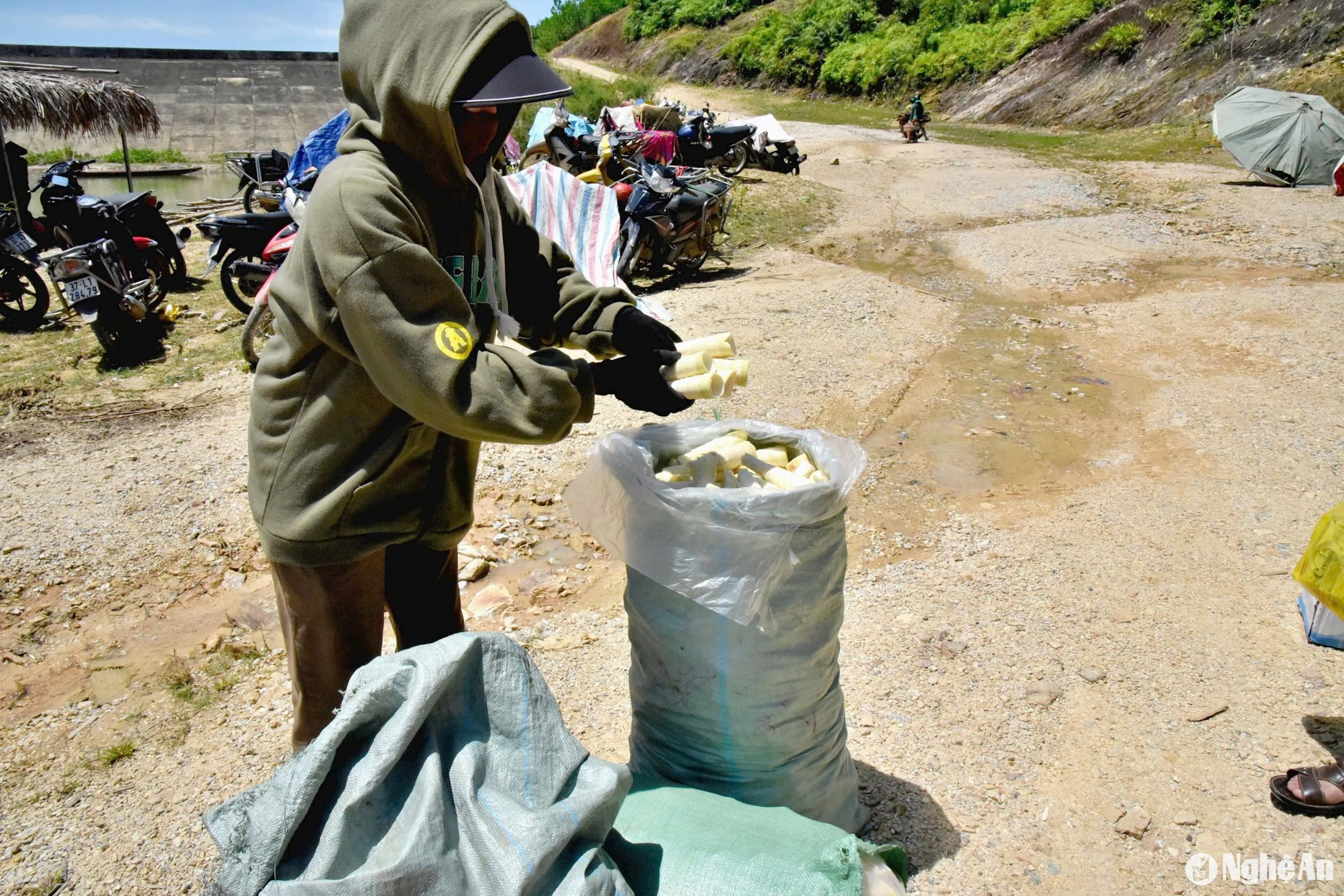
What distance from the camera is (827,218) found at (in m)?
11.0

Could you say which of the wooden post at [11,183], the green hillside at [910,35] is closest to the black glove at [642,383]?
the wooden post at [11,183]

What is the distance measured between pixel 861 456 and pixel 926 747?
1119mm

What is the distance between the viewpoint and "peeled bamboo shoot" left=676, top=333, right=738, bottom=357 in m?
1.76

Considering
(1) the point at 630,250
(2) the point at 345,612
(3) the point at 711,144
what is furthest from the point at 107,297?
(3) the point at 711,144

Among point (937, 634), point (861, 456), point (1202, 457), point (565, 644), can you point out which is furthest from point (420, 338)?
point (1202, 457)

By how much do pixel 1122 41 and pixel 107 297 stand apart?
20.9m

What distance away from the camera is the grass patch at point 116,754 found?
2566 millimetres

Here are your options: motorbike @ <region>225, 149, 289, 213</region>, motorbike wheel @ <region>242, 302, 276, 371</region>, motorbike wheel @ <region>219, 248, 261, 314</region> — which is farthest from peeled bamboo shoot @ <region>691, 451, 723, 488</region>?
motorbike @ <region>225, 149, 289, 213</region>

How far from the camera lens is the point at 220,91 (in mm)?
24562

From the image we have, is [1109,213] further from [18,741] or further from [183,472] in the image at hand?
[18,741]

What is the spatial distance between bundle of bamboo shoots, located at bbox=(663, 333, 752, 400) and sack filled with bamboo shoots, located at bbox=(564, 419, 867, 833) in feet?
0.61

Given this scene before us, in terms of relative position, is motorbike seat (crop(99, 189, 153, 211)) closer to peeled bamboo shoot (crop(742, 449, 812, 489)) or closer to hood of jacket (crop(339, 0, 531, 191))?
hood of jacket (crop(339, 0, 531, 191))

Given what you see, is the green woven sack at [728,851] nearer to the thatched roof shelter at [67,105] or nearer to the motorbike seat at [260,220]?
the motorbike seat at [260,220]

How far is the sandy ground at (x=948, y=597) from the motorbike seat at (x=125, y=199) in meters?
2.74
